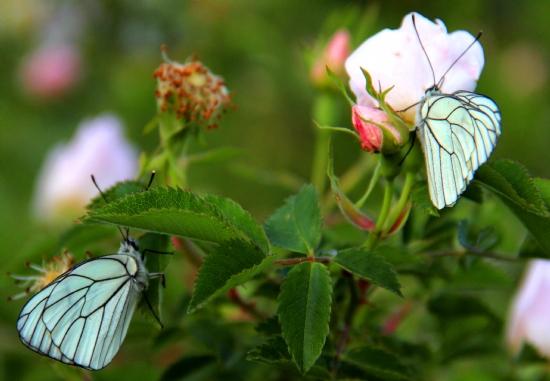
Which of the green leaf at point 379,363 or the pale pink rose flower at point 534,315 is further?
the pale pink rose flower at point 534,315

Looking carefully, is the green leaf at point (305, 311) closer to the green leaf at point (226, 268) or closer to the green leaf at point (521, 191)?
the green leaf at point (226, 268)

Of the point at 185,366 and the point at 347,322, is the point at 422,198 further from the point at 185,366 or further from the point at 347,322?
the point at 185,366

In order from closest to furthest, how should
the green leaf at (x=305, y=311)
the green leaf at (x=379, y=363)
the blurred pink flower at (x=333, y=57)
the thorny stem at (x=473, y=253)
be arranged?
the green leaf at (x=305, y=311), the green leaf at (x=379, y=363), the thorny stem at (x=473, y=253), the blurred pink flower at (x=333, y=57)

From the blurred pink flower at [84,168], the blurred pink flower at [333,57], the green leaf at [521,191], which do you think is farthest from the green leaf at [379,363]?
the blurred pink flower at [84,168]

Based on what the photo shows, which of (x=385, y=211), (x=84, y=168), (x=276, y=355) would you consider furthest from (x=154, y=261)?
(x=84, y=168)

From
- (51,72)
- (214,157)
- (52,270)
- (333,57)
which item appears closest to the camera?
(52,270)

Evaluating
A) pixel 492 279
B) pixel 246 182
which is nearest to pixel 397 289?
pixel 492 279
